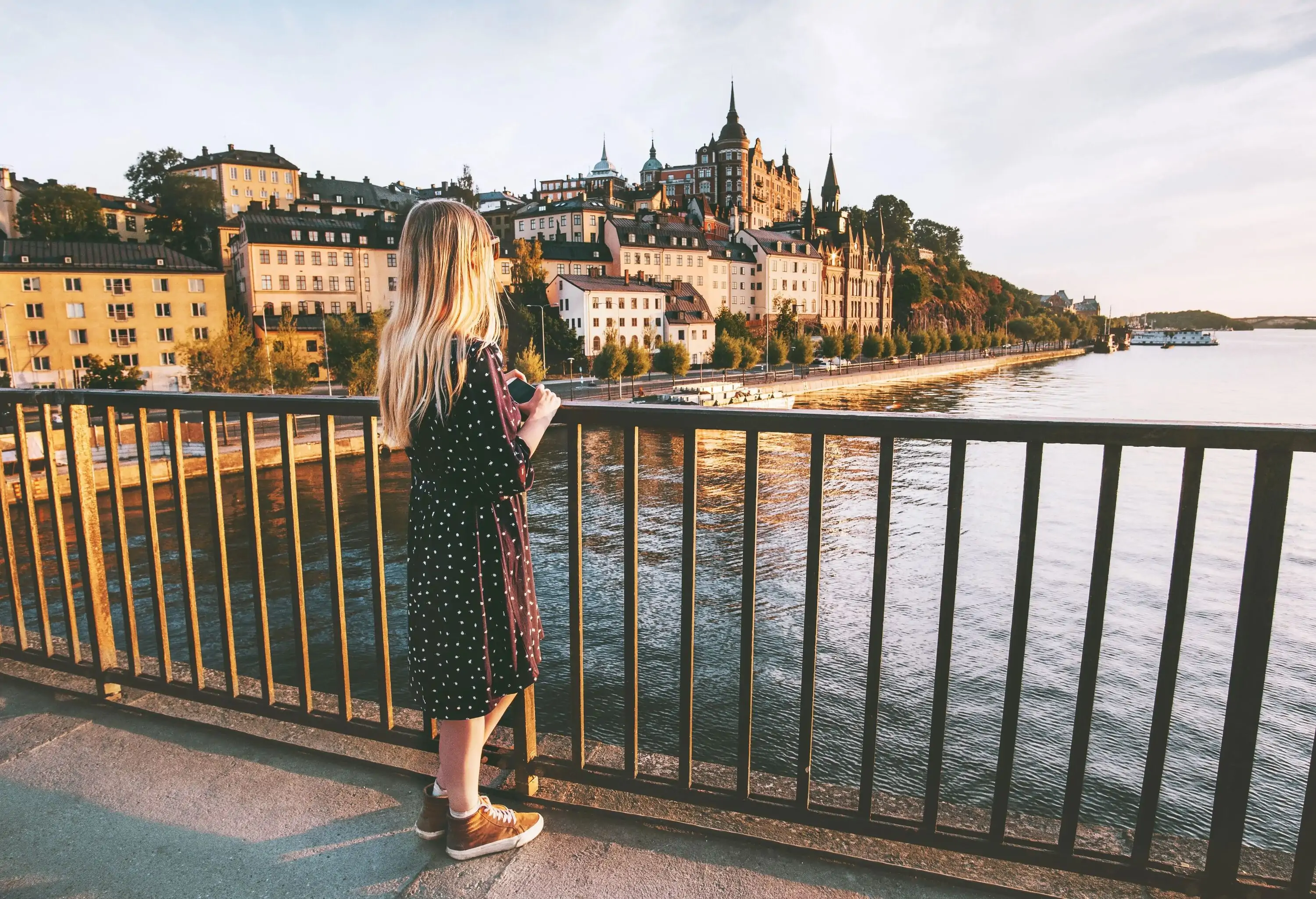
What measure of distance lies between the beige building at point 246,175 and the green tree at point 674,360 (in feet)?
147

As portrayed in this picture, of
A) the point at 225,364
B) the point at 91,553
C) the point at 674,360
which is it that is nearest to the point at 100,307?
the point at 225,364

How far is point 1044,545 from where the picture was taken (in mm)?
21344

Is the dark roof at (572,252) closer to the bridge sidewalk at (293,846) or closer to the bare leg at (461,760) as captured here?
the bridge sidewalk at (293,846)

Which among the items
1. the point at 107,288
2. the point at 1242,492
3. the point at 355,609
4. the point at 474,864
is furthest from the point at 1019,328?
the point at 474,864

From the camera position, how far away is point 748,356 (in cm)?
6888

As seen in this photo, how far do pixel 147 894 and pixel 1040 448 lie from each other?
7.81 ft

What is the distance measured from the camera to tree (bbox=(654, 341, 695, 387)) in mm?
64188

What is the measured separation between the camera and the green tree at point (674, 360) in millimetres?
64188

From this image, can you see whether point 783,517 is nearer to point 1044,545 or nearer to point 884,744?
point 1044,545

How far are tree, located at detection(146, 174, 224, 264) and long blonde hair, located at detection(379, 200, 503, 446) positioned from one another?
80.6 metres

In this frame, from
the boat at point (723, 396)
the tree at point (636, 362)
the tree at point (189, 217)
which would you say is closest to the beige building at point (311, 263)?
the tree at point (189, 217)

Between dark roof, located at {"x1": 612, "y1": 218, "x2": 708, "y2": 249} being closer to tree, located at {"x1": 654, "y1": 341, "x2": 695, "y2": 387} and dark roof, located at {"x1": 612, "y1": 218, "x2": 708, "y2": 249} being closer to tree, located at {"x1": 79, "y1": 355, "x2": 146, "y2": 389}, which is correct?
tree, located at {"x1": 654, "y1": 341, "x2": 695, "y2": 387}

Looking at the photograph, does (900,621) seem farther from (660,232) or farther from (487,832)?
(660,232)

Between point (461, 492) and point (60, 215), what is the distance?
266 ft
